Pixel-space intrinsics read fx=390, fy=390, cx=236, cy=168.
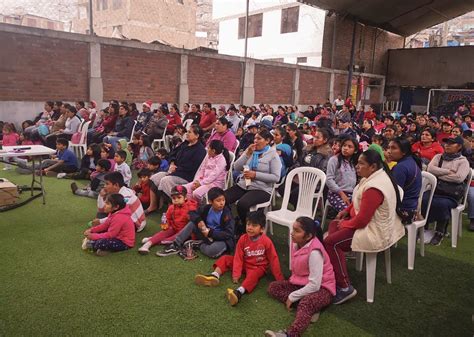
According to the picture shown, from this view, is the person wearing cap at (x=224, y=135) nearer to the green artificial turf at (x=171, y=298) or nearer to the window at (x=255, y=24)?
the green artificial turf at (x=171, y=298)

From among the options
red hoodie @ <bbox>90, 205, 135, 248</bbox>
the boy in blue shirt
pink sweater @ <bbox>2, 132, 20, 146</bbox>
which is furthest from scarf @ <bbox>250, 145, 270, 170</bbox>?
pink sweater @ <bbox>2, 132, 20, 146</bbox>

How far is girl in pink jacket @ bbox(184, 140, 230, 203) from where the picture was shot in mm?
4633

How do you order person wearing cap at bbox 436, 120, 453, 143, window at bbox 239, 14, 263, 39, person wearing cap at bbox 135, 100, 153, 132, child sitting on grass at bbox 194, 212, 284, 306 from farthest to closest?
1. window at bbox 239, 14, 263, 39
2. person wearing cap at bbox 135, 100, 153, 132
3. person wearing cap at bbox 436, 120, 453, 143
4. child sitting on grass at bbox 194, 212, 284, 306

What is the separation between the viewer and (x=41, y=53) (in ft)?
30.9

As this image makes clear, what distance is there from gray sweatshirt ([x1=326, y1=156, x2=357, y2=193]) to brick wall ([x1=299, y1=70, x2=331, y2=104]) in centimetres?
1338

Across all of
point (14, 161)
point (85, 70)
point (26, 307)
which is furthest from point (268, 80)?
point (26, 307)

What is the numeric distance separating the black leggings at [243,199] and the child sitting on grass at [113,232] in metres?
1.14

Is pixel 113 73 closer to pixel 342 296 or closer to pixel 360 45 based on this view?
pixel 342 296

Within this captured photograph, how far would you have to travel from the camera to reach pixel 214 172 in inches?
184

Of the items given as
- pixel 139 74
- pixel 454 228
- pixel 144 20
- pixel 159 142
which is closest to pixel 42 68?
pixel 139 74

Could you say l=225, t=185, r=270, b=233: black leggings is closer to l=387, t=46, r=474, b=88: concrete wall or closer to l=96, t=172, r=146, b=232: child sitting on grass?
l=96, t=172, r=146, b=232: child sitting on grass

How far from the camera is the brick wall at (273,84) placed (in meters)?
15.2

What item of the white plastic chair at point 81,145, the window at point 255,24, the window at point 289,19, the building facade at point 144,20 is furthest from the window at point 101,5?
the white plastic chair at point 81,145

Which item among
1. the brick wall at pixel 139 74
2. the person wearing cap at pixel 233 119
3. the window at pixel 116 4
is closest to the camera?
the person wearing cap at pixel 233 119
